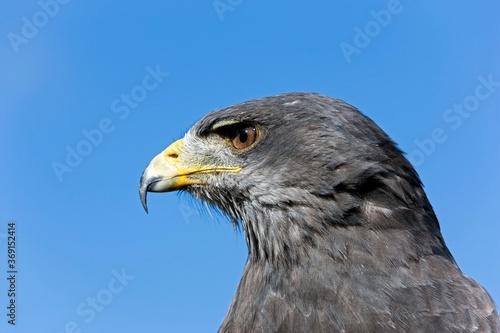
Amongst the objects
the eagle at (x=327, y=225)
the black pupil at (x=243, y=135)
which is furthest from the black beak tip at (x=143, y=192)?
the black pupil at (x=243, y=135)

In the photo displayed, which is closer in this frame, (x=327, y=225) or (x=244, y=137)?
(x=327, y=225)

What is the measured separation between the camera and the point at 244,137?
5.71 meters

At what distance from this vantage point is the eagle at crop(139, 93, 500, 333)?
455cm

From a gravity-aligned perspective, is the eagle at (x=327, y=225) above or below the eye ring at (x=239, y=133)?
below

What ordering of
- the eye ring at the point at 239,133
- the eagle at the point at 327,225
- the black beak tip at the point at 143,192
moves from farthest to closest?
1. the black beak tip at the point at 143,192
2. the eye ring at the point at 239,133
3. the eagle at the point at 327,225

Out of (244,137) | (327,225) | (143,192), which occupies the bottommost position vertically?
(327,225)

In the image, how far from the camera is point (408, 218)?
5.00 m

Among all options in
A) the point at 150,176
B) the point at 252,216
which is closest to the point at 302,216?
the point at 252,216

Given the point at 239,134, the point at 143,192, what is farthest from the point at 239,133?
the point at 143,192

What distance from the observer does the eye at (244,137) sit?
18.5 ft

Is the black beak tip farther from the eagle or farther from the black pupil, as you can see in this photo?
the black pupil

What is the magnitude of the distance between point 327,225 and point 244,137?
45.9 inches

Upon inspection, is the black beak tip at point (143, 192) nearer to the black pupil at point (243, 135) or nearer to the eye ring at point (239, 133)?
the eye ring at point (239, 133)

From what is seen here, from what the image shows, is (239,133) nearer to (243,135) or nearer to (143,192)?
(243,135)
